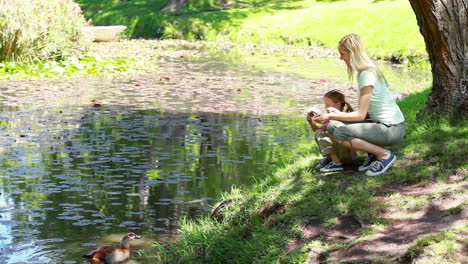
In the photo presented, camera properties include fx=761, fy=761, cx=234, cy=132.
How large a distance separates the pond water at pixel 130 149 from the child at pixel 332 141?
64.9 inches

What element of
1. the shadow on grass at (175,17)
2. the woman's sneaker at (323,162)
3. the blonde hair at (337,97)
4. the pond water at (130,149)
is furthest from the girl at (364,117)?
the shadow on grass at (175,17)

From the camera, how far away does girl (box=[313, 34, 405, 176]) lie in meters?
8.16

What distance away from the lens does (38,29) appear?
A: 2320 cm

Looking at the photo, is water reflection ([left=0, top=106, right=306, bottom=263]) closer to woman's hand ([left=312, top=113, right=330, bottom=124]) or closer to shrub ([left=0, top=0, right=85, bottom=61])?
woman's hand ([left=312, top=113, right=330, bottom=124])

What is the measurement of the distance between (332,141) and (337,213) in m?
1.13

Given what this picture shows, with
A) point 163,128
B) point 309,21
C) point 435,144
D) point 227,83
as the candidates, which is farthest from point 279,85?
point 309,21

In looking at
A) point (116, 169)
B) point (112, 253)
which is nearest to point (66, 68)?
point (116, 169)

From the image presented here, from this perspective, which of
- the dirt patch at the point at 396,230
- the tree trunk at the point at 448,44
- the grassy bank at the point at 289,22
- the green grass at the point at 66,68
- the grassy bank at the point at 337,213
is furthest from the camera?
the grassy bank at the point at 289,22

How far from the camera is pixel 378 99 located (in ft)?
27.3

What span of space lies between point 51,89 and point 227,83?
16.6 ft

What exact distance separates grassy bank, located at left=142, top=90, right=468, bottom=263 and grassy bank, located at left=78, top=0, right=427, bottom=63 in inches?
806

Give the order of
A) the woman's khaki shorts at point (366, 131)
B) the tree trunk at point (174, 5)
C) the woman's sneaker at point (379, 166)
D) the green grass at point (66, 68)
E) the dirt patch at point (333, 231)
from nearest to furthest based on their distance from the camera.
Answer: the dirt patch at point (333, 231), the woman's khaki shorts at point (366, 131), the woman's sneaker at point (379, 166), the green grass at point (66, 68), the tree trunk at point (174, 5)

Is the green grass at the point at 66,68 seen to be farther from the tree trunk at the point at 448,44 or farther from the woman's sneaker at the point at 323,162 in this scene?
the tree trunk at the point at 448,44

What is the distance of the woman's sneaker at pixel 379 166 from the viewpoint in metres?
8.41
